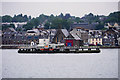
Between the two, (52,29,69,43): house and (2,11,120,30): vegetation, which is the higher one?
(2,11,120,30): vegetation

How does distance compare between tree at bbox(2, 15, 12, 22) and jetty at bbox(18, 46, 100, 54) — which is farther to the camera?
tree at bbox(2, 15, 12, 22)

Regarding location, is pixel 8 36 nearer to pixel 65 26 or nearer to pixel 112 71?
pixel 65 26

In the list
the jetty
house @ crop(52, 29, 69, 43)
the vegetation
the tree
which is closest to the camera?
the jetty

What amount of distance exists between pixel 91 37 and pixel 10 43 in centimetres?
473

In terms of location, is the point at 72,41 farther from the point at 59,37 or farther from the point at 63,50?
the point at 63,50

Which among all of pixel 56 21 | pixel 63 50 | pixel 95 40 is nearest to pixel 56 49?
pixel 63 50

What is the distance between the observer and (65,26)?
40.3 meters

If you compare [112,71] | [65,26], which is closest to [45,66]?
[112,71]

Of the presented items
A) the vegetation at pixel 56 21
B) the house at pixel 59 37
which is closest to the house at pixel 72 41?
the house at pixel 59 37

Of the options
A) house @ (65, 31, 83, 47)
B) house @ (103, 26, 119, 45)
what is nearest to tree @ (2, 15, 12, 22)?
house @ (103, 26, 119, 45)

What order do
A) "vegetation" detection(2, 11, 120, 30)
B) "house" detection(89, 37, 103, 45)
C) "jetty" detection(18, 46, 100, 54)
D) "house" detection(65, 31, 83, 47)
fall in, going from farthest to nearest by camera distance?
1. "vegetation" detection(2, 11, 120, 30)
2. "house" detection(89, 37, 103, 45)
3. "house" detection(65, 31, 83, 47)
4. "jetty" detection(18, 46, 100, 54)

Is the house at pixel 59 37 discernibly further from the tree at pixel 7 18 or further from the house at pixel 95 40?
the tree at pixel 7 18

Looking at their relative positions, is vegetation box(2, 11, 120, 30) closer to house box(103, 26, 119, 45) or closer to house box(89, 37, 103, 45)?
house box(103, 26, 119, 45)

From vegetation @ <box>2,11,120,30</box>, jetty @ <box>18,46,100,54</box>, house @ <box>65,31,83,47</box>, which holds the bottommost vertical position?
jetty @ <box>18,46,100,54</box>
